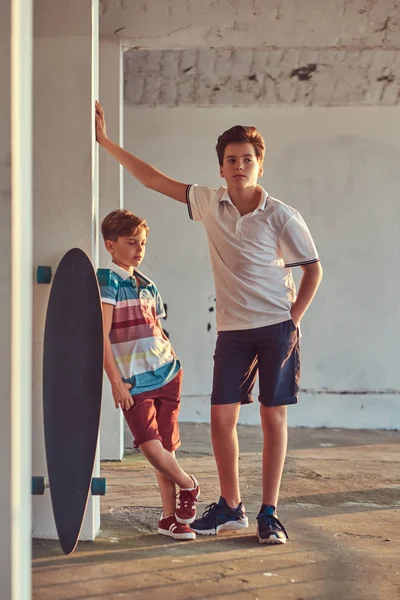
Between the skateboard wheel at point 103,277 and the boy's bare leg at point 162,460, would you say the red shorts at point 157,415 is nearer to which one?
the boy's bare leg at point 162,460

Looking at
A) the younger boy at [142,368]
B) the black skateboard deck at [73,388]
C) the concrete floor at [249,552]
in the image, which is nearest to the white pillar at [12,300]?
the concrete floor at [249,552]

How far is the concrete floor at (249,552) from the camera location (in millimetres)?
2547

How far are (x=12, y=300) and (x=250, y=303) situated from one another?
1415mm

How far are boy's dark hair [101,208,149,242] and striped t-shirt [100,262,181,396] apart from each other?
4.6 inches

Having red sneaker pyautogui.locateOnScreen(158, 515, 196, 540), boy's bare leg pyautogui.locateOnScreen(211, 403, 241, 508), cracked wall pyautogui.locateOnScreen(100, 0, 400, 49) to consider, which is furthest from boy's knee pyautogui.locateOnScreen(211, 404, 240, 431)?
cracked wall pyautogui.locateOnScreen(100, 0, 400, 49)

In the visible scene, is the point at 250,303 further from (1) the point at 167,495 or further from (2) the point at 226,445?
(1) the point at 167,495

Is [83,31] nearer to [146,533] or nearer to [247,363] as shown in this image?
[247,363]

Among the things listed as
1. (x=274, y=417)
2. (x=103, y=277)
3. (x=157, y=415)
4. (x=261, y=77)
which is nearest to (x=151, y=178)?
(x=103, y=277)

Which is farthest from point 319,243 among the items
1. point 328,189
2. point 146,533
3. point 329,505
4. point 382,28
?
point 146,533

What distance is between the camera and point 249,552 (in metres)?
2.95

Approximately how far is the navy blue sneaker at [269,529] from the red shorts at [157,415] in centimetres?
40

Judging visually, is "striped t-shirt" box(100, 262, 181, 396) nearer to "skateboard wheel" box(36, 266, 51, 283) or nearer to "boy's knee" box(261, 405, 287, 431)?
"skateboard wheel" box(36, 266, 51, 283)

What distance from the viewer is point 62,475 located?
279 cm

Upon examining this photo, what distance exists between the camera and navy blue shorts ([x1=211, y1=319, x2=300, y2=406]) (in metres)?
3.19
